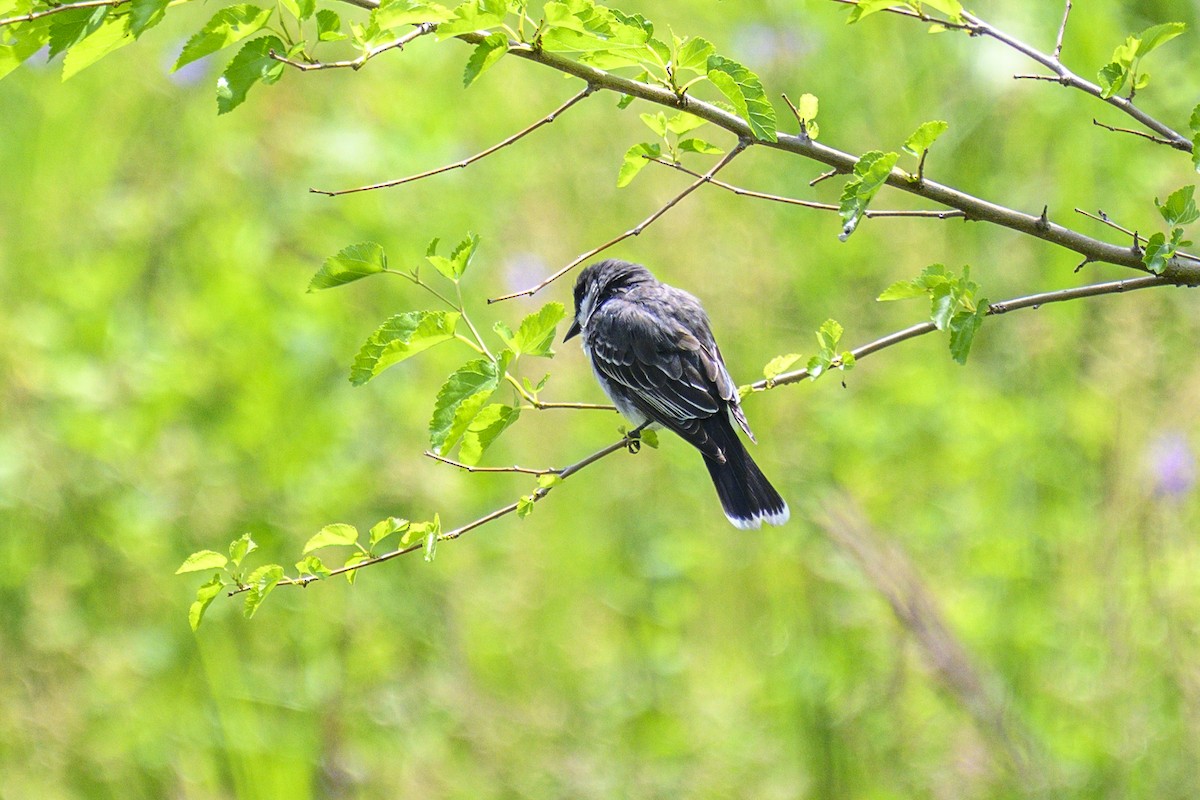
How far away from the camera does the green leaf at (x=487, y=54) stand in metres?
1.99

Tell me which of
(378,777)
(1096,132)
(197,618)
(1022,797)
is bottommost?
(378,777)

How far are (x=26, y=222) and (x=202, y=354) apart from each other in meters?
1.66

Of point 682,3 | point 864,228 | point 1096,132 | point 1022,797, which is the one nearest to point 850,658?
point 1022,797

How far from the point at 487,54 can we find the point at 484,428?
0.72m

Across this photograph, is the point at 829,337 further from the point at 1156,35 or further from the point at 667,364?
the point at 667,364

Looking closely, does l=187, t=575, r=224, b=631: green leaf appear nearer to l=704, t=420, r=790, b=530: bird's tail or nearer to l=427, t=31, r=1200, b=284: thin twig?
l=427, t=31, r=1200, b=284: thin twig

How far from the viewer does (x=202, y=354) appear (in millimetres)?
Answer: 5438

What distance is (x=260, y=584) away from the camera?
233 cm

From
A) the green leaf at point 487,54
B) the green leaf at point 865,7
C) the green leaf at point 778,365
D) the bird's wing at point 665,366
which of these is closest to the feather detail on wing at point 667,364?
the bird's wing at point 665,366

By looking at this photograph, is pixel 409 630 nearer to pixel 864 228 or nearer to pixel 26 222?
pixel 864 228

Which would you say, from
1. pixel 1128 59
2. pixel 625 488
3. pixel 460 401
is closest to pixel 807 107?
pixel 1128 59

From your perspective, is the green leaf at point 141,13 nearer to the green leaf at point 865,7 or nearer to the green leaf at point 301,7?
the green leaf at point 301,7

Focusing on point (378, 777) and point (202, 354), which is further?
point (202, 354)

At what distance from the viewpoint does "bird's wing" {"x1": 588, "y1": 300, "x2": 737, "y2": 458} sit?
414cm
